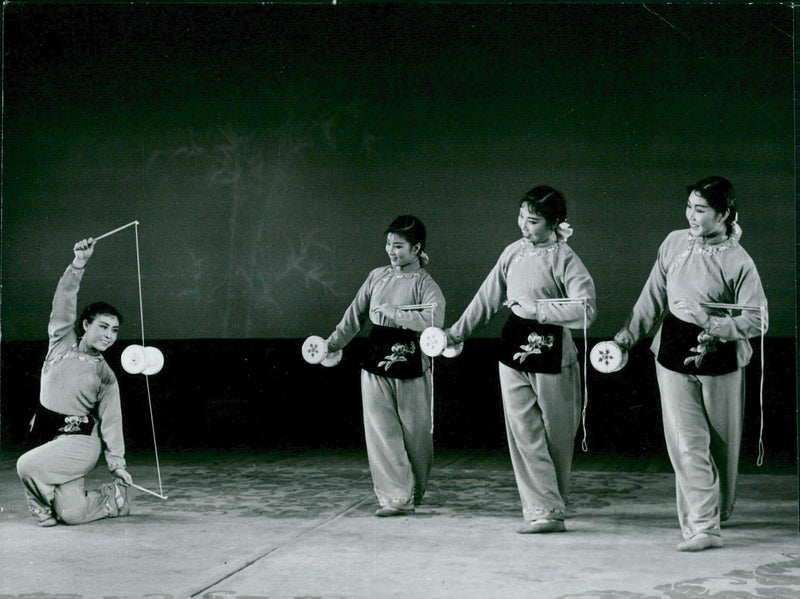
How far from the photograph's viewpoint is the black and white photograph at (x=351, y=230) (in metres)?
4.32

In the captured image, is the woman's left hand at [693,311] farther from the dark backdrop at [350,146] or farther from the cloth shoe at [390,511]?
the dark backdrop at [350,146]

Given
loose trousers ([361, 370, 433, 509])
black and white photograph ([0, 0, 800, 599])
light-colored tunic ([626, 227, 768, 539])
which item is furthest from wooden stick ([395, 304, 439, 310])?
light-colored tunic ([626, 227, 768, 539])

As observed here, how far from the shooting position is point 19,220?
560 cm

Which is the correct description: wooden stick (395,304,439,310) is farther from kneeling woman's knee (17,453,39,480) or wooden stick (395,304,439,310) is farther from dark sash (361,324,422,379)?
kneeling woman's knee (17,453,39,480)

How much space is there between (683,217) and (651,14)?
1.11m

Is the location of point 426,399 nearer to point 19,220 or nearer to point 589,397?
point 589,397

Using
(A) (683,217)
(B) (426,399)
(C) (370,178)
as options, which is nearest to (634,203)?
(A) (683,217)

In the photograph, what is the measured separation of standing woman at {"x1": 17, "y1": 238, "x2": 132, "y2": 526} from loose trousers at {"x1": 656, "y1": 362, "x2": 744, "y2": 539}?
2155mm

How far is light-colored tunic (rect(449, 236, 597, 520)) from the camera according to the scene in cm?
380

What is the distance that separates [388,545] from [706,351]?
133cm

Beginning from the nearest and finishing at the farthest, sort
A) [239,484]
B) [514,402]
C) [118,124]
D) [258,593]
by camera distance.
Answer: [258,593]
[514,402]
[239,484]
[118,124]

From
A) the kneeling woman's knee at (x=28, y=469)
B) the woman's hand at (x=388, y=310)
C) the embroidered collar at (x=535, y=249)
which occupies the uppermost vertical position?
the embroidered collar at (x=535, y=249)

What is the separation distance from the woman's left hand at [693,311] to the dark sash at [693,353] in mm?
67

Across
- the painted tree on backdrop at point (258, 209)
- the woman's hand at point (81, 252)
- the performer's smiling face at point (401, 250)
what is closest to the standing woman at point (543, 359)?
the performer's smiling face at point (401, 250)
